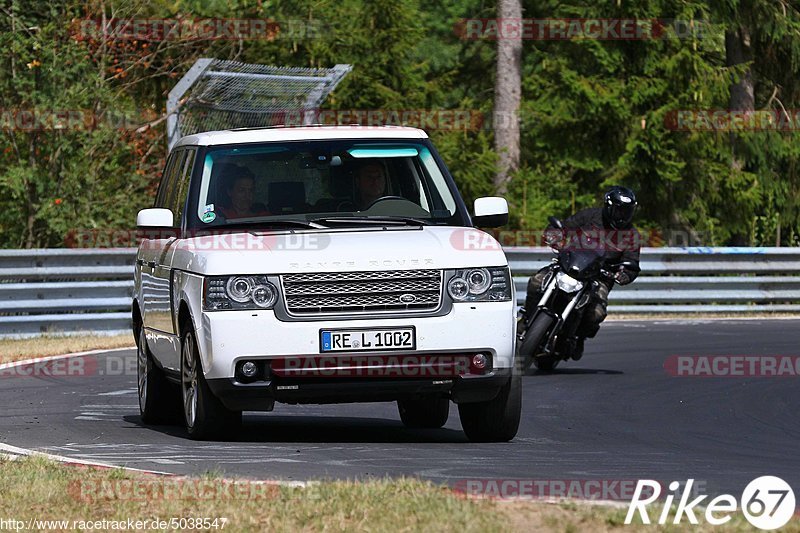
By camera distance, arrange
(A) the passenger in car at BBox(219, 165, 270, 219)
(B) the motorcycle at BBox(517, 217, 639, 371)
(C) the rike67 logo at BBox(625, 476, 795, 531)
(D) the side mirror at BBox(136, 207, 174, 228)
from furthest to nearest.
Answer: (B) the motorcycle at BBox(517, 217, 639, 371) → (D) the side mirror at BBox(136, 207, 174, 228) → (A) the passenger in car at BBox(219, 165, 270, 219) → (C) the rike67 logo at BBox(625, 476, 795, 531)

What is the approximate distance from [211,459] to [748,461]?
2.95 metres

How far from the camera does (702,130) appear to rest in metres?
32.5

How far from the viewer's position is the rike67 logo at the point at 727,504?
6594mm

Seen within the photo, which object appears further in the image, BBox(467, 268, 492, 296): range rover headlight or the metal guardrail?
the metal guardrail

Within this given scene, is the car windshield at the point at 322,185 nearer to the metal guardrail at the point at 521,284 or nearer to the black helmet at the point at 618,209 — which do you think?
the black helmet at the point at 618,209

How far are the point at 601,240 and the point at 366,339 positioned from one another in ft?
20.1

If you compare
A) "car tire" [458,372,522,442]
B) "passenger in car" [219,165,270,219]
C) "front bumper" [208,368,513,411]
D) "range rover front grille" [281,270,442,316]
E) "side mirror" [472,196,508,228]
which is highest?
"passenger in car" [219,165,270,219]

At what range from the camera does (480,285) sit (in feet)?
32.2

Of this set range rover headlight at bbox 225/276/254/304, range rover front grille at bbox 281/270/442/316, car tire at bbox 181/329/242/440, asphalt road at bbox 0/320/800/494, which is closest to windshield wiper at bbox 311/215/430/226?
range rover front grille at bbox 281/270/442/316

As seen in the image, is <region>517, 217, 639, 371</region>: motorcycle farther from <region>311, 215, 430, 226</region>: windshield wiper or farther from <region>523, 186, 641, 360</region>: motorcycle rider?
<region>311, 215, 430, 226</region>: windshield wiper

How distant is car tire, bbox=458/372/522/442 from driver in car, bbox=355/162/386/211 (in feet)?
4.85

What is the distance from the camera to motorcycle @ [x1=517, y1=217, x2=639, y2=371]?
49.6ft

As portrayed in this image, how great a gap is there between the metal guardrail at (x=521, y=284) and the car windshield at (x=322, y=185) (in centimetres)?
977

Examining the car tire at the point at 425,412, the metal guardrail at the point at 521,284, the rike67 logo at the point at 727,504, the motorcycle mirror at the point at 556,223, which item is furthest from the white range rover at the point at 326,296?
the metal guardrail at the point at 521,284
